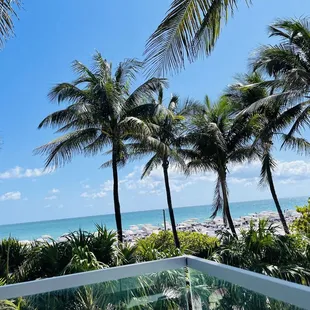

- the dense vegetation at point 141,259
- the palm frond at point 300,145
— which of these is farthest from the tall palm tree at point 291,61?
the dense vegetation at point 141,259

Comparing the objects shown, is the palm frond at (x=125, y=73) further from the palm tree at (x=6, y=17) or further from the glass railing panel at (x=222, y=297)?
the glass railing panel at (x=222, y=297)

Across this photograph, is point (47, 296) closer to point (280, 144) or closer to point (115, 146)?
point (115, 146)

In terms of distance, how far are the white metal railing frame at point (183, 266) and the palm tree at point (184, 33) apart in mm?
1651

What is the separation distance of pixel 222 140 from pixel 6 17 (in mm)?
9990

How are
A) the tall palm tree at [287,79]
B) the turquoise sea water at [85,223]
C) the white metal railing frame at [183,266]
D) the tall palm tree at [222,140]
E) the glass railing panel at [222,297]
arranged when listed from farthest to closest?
the turquoise sea water at [85,223], the tall palm tree at [222,140], the tall palm tree at [287,79], the glass railing panel at [222,297], the white metal railing frame at [183,266]

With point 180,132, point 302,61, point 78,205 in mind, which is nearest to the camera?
point 302,61

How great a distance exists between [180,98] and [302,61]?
5.37m

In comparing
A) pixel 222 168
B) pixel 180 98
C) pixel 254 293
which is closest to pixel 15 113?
pixel 180 98

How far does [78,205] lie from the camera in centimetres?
3962

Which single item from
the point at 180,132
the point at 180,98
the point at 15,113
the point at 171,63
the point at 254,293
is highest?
Answer: the point at 15,113

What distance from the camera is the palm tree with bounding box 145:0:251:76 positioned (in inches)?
111

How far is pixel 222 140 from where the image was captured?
12156 mm

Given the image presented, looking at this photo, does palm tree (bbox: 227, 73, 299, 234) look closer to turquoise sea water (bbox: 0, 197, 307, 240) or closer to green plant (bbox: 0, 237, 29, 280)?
green plant (bbox: 0, 237, 29, 280)

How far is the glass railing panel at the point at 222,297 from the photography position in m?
1.75
